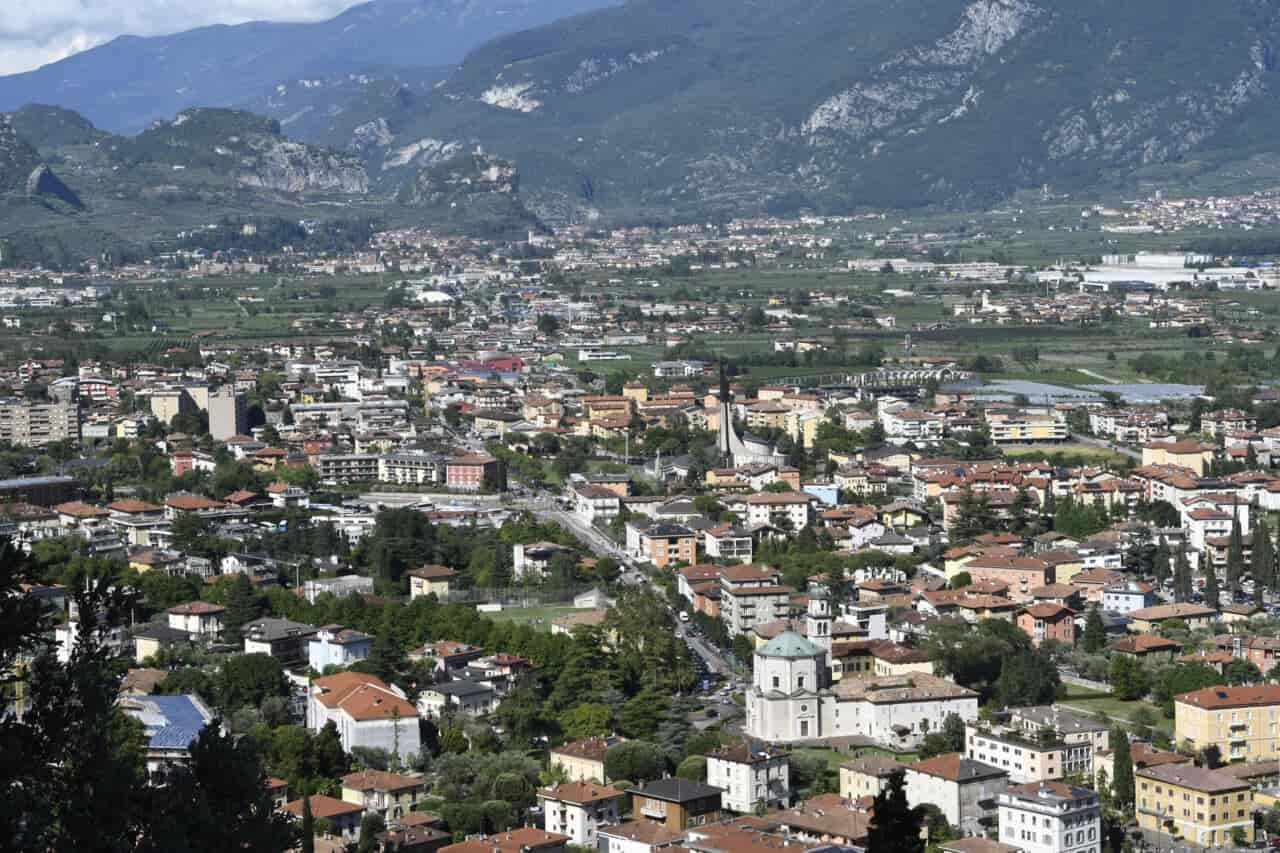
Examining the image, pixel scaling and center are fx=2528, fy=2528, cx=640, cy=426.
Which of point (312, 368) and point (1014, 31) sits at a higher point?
point (1014, 31)

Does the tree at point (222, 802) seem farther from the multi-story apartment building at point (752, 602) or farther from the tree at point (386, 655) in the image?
the multi-story apartment building at point (752, 602)

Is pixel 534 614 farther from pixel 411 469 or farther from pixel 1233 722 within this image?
pixel 411 469

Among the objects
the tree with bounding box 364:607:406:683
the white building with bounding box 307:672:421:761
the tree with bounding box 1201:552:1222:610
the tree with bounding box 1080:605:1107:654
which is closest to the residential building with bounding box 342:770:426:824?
the white building with bounding box 307:672:421:761

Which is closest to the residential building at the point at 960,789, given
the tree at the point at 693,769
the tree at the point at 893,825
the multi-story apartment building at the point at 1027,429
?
the tree at the point at 693,769

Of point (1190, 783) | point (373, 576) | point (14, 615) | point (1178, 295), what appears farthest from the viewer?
point (1178, 295)

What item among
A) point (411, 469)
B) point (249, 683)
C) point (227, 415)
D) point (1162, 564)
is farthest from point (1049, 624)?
point (227, 415)

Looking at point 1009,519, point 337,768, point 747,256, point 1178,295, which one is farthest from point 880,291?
point 337,768

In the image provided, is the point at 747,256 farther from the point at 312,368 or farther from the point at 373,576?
the point at 373,576
